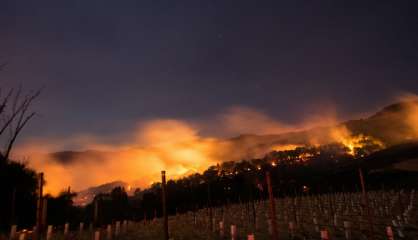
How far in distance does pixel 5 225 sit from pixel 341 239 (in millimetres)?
25646

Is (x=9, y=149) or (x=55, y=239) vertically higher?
(x=9, y=149)

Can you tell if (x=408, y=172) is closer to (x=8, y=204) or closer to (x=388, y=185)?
(x=388, y=185)

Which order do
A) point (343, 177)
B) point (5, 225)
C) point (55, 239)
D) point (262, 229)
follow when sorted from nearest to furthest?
point (55, 239) < point (262, 229) < point (5, 225) < point (343, 177)

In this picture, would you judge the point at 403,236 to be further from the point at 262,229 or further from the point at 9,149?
the point at 9,149

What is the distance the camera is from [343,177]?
9131cm

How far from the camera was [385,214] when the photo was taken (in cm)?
3228

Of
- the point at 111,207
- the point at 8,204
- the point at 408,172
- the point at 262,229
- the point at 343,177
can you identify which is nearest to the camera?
the point at 262,229

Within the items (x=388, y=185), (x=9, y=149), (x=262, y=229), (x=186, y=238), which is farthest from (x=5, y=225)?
(x=388, y=185)

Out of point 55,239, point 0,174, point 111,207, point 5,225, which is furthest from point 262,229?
point 111,207

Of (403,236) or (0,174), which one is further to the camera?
(0,174)

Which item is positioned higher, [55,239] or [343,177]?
[343,177]

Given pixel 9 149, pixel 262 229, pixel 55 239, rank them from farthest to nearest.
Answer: pixel 262 229 < pixel 55 239 < pixel 9 149

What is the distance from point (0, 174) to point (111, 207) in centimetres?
4577

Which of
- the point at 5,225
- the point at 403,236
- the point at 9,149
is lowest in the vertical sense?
the point at 403,236
